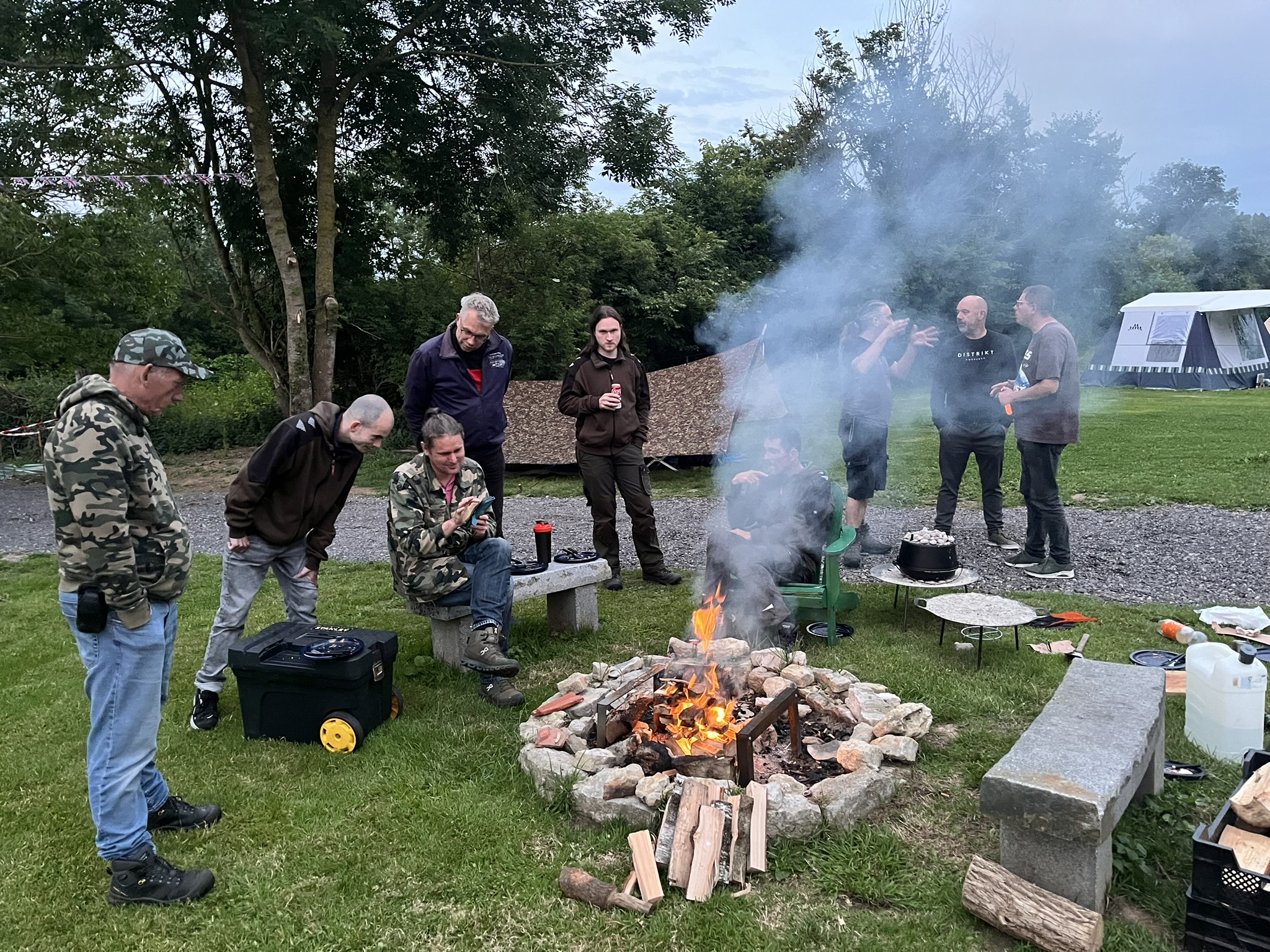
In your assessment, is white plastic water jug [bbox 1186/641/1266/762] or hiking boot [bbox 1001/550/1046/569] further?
hiking boot [bbox 1001/550/1046/569]

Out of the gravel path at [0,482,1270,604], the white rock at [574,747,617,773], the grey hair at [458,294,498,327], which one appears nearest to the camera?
the white rock at [574,747,617,773]

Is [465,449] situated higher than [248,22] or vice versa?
[248,22]

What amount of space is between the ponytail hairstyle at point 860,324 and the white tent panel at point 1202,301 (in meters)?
16.4

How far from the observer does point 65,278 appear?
476 inches

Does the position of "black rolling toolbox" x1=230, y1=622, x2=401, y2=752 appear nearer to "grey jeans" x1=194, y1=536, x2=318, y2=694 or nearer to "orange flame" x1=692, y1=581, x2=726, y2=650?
"grey jeans" x1=194, y1=536, x2=318, y2=694

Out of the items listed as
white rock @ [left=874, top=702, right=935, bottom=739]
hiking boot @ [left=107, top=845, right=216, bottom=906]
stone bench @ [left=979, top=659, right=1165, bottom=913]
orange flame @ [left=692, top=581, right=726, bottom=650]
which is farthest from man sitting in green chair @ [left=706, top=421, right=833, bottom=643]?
hiking boot @ [left=107, top=845, right=216, bottom=906]

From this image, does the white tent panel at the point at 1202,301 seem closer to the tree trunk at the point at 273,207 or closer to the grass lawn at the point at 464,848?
the tree trunk at the point at 273,207

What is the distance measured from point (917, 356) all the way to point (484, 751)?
14.0ft

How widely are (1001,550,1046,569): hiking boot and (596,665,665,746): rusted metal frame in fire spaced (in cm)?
328

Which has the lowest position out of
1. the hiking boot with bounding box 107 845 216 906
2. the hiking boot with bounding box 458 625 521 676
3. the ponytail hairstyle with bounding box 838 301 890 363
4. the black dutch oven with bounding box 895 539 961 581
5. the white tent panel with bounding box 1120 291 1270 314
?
the hiking boot with bounding box 107 845 216 906

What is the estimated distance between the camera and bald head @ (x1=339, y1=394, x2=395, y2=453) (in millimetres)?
3711

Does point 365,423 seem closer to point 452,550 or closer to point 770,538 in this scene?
point 452,550

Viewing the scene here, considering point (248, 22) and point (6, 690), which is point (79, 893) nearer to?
point (6, 690)

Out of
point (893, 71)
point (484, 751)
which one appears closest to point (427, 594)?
point (484, 751)
